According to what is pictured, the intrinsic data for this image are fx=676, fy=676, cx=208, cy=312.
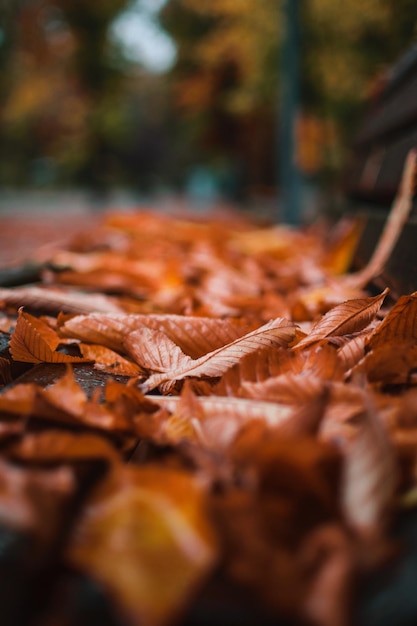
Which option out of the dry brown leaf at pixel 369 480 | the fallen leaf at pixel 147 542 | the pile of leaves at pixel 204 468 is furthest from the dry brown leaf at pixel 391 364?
the fallen leaf at pixel 147 542

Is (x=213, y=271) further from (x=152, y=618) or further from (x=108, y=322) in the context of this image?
(x=152, y=618)

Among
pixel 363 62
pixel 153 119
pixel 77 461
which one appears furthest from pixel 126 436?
pixel 153 119

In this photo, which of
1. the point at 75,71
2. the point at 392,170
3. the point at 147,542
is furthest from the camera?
the point at 75,71

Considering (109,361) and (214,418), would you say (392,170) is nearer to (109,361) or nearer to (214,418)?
(109,361)

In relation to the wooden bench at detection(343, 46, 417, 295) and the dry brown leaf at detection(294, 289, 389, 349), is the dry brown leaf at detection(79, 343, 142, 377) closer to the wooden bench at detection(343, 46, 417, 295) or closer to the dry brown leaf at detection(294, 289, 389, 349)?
the dry brown leaf at detection(294, 289, 389, 349)

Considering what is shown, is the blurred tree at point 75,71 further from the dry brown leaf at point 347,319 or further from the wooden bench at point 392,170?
the dry brown leaf at point 347,319

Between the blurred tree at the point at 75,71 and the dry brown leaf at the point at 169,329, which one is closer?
the dry brown leaf at the point at 169,329

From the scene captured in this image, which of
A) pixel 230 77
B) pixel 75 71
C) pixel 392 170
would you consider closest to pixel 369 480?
pixel 392 170
